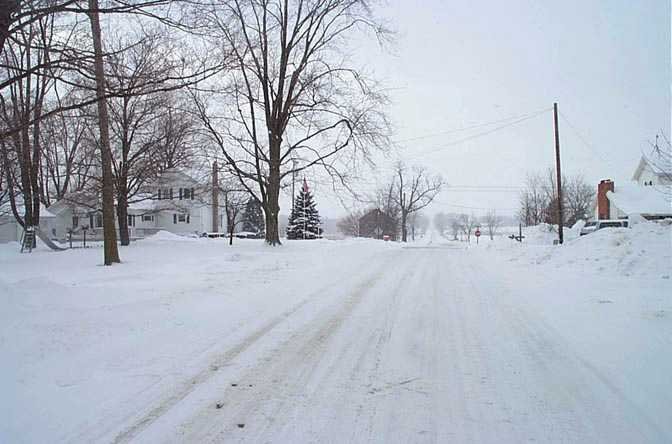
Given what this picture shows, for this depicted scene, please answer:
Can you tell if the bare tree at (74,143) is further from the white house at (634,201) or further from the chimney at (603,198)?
the chimney at (603,198)

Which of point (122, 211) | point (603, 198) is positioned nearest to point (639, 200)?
point (603, 198)

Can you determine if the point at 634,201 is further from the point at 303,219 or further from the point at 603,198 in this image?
the point at 303,219

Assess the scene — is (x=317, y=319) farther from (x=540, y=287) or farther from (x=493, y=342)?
(x=540, y=287)

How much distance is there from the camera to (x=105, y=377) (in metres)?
4.89

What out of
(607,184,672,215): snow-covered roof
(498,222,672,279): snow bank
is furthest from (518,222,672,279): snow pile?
(607,184,672,215): snow-covered roof

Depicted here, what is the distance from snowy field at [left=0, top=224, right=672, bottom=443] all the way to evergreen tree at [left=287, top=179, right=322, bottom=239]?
137ft

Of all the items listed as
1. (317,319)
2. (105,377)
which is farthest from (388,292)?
(105,377)

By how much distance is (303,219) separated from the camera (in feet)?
171

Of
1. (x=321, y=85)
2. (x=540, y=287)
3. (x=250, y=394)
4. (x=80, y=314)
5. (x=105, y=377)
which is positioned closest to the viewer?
(x=250, y=394)

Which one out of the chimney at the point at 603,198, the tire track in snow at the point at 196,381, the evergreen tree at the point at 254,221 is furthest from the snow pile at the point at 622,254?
the evergreen tree at the point at 254,221

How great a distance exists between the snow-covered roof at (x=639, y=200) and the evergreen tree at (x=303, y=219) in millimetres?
28135

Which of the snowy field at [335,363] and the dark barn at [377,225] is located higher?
the dark barn at [377,225]

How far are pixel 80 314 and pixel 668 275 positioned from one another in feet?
37.7

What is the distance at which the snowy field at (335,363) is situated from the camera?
3.78m
